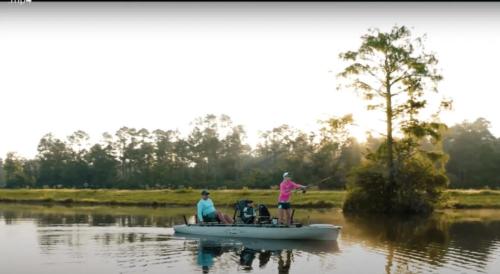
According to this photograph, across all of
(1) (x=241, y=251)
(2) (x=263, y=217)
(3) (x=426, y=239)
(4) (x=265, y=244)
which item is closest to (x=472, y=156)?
(3) (x=426, y=239)

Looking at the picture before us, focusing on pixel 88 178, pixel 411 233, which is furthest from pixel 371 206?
pixel 88 178

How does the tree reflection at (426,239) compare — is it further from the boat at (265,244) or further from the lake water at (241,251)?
the boat at (265,244)

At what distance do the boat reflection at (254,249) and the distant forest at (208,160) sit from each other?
65.1m

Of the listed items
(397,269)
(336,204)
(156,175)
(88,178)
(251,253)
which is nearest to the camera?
(397,269)

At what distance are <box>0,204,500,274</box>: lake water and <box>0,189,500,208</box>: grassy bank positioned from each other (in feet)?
66.5

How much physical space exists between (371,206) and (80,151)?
96.2 metres

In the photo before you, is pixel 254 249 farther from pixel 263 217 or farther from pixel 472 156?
pixel 472 156

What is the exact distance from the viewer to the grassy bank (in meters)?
53.7

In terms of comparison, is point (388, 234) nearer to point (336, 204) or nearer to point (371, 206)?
point (371, 206)

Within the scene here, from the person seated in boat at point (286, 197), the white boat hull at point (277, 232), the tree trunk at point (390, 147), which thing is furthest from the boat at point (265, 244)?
the tree trunk at point (390, 147)

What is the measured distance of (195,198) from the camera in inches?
2406

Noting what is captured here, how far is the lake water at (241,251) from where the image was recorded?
62.7ft

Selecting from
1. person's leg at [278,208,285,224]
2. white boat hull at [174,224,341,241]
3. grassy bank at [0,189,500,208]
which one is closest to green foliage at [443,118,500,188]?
grassy bank at [0,189,500,208]

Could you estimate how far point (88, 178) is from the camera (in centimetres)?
11812
